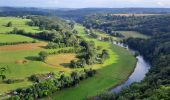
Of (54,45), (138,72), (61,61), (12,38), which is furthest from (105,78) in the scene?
(12,38)

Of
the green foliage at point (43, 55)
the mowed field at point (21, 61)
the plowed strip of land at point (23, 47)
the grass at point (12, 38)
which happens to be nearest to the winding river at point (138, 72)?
the mowed field at point (21, 61)

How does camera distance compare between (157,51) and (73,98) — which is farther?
(157,51)

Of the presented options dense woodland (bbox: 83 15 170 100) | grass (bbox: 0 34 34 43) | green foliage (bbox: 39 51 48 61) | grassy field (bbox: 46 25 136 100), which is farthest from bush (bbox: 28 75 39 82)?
grass (bbox: 0 34 34 43)

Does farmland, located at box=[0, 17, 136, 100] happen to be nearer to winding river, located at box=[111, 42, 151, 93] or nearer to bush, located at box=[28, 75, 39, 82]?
bush, located at box=[28, 75, 39, 82]

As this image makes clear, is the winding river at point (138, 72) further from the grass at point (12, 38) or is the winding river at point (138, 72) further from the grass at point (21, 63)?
the grass at point (12, 38)

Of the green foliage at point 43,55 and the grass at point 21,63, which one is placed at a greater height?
the green foliage at point 43,55

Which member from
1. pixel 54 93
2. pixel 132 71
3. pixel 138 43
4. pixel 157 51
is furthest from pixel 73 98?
pixel 138 43

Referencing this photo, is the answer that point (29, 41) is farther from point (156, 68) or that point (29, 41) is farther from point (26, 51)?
point (156, 68)
